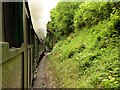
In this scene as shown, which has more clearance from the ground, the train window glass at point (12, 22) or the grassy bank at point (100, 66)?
the train window glass at point (12, 22)

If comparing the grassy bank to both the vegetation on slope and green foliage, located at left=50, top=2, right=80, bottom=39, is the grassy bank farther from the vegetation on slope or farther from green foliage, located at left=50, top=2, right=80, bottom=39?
green foliage, located at left=50, top=2, right=80, bottom=39

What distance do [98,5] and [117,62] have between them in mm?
4268

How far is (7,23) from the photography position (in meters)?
2.41

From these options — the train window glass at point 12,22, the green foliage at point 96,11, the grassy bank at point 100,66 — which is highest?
the train window glass at point 12,22

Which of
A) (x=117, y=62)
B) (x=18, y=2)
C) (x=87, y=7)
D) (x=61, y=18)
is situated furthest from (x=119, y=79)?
(x=61, y=18)

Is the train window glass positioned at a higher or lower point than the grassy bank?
higher

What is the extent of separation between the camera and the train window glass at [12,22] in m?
2.39

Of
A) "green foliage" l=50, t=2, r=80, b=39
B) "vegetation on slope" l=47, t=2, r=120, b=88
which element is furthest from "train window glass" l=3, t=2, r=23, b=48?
"green foliage" l=50, t=2, r=80, b=39

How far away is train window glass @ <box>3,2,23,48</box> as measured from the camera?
2.39 m

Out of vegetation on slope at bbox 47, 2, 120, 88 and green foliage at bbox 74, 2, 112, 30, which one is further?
green foliage at bbox 74, 2, 112, 30

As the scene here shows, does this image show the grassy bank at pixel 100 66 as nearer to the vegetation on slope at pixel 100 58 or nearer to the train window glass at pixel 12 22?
the vegetation on slope at pixel 100 58

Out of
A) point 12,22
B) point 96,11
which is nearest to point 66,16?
point 96,11

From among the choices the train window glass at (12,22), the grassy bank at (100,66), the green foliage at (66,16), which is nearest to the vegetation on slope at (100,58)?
the grassy bank at (100,66)

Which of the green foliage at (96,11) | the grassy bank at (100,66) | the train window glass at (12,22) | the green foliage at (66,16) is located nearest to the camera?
the train window glass at (12,22)
